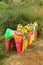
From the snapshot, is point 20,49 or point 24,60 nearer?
point 24,60

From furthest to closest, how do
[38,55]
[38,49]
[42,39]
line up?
[42,39], [38,49], [38,55]

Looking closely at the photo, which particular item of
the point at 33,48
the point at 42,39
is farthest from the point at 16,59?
the point at 42,39

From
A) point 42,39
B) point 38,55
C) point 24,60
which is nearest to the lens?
point 24,60

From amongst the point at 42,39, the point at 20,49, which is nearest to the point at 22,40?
the point at 20,49

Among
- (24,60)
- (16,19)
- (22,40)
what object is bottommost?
(24,60)

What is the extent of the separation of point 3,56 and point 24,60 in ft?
1.67

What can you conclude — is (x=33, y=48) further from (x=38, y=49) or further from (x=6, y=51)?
(x=6, y=51)

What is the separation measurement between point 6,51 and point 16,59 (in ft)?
1.78

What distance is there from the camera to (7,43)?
5.29 m

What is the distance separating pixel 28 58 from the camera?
480 cm

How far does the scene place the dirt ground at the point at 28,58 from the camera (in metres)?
4.61

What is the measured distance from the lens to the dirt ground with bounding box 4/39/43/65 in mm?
4611

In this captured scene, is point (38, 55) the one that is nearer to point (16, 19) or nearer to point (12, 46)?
point (12, 46)

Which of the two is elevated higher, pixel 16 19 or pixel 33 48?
pixel 16 19
